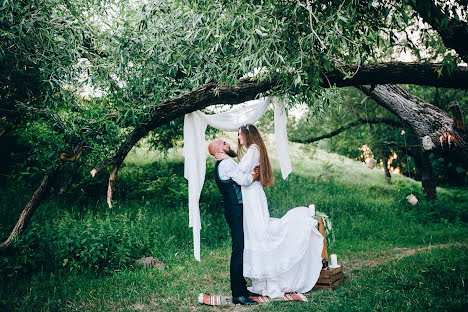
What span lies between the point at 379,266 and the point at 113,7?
21.6 ft

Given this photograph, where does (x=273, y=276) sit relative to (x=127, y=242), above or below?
below

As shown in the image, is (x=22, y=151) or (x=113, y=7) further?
(x=22, y=151)

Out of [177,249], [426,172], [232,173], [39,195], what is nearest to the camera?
[232,173]

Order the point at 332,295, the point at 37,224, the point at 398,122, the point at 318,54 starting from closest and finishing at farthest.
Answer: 1. the point at 318,54
2. the point at 332,295
3. the point at 37,224
4. the point at 398,122

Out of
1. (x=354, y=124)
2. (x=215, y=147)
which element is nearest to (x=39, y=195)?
(x=215, y=147)

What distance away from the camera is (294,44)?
4324 millimetres

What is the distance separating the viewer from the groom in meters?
4.99

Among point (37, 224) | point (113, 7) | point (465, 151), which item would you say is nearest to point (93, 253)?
point (37, 224)

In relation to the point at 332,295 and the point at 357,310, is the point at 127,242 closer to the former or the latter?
the point at 332,295

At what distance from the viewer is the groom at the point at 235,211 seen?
4988mm

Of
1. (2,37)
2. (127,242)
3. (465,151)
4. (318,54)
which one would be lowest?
(127,242)

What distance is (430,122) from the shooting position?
6.28 m

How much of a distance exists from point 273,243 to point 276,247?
7 centimetres

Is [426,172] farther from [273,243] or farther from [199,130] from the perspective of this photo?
[199,130]
